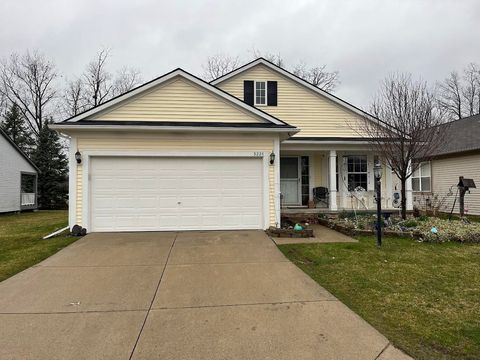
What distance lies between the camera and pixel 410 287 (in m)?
5.06

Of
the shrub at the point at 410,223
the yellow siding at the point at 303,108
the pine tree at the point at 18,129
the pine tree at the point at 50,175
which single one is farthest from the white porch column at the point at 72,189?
the pine tree at the point at 18,129

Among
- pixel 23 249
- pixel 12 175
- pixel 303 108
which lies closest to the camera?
pixel 23 249

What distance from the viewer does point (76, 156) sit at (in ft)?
30.4

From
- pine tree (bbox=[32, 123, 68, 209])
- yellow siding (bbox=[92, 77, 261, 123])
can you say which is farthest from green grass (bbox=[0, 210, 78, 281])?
pine tree (bbox=[32, 123, 68, 209])

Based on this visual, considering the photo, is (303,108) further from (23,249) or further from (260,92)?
(23,249)

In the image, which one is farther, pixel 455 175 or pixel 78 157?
pixel 455 175

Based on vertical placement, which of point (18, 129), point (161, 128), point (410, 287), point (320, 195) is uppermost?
point (18, 129)

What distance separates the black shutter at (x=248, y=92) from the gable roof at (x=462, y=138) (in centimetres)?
888

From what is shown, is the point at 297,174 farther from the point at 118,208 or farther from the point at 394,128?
the point at 118,208

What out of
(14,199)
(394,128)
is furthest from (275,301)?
(14,199)

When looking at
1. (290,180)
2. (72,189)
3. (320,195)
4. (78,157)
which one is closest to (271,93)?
(290,180)

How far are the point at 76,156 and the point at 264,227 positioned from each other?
19.1 ft

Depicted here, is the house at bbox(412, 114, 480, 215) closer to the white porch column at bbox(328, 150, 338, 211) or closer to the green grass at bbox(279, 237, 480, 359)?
the white porch column at bbox(328, 150, 338, 211)

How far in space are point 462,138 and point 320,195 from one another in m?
8.69
